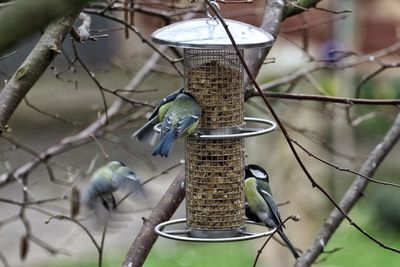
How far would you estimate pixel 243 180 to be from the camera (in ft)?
9.95

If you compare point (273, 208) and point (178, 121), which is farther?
point (273, 208)

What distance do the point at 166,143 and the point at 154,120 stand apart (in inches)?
11.0

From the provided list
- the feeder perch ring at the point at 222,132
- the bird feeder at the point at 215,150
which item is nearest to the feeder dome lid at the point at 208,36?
the bird feeder at the point at 215,150

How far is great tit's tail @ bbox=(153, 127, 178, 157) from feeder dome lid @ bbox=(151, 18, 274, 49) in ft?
0.93

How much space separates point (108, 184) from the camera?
2.86 m

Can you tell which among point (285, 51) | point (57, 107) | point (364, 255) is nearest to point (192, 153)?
point (285, 51)

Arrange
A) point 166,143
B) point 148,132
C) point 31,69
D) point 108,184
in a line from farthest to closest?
point 148,132
point 108,184
point 166,143
point 31,69

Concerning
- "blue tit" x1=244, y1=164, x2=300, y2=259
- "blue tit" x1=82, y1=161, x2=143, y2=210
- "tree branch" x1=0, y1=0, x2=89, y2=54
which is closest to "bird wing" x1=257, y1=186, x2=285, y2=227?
"blue tit" x1=244, y1=164, x2=300, y2=259

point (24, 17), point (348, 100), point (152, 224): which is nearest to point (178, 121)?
point (152, 224)

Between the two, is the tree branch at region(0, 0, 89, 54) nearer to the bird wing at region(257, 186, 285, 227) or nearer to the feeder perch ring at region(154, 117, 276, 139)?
the feeder perch ring at region(154, 117, 276, 139)

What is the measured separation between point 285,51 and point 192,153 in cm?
465

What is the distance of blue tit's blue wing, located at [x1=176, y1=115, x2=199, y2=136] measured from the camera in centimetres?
271

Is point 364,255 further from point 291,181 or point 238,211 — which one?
point 238,211

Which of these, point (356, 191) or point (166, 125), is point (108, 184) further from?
point (356, 191)
